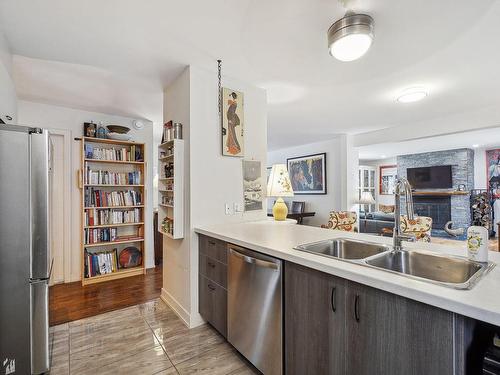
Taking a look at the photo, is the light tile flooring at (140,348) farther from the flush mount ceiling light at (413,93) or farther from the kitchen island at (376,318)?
the flush mount ceiling light at (413,93)

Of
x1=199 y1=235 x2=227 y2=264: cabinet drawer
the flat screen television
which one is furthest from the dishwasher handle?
the flat screen television

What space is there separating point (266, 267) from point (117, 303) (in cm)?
213

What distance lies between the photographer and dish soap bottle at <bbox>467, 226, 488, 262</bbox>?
117 centimetres

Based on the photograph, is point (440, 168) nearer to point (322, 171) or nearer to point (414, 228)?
point (322, 171)

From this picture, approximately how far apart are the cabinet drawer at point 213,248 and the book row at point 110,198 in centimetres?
200

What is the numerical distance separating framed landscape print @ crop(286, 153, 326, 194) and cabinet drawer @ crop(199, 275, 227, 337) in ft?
15.0

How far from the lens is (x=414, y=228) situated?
343cm

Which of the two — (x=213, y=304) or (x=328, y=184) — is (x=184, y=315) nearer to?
(x=213, y=304)

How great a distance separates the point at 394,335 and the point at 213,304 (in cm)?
149

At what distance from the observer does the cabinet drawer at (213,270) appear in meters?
1.97

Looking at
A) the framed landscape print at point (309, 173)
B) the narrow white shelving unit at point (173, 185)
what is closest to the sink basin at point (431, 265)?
the narrow white shelving unit at point (173, 185)

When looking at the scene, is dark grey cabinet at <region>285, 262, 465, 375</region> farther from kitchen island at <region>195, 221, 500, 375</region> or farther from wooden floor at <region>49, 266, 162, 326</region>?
wooden floor at <region>49, 266, 162, 326</region>

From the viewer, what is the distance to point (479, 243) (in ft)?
3.87

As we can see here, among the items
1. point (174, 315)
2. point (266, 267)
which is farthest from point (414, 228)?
point (174, 315)
